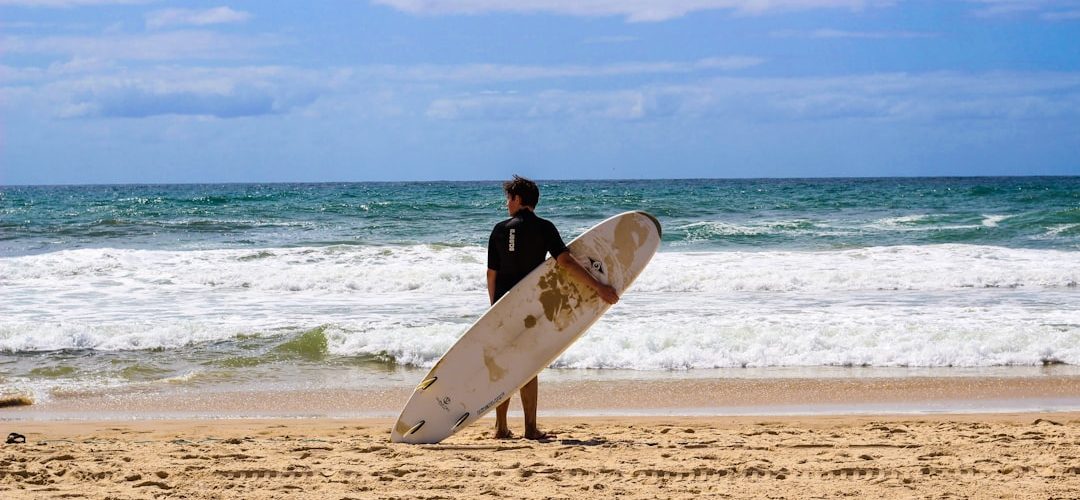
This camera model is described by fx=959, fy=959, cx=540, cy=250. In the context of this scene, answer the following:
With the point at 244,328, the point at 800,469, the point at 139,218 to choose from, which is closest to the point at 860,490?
the point at 800,469

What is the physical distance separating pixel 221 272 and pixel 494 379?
374 inches

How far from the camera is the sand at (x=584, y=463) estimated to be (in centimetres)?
370

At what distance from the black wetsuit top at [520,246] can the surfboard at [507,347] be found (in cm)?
6

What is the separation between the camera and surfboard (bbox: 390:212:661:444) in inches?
185

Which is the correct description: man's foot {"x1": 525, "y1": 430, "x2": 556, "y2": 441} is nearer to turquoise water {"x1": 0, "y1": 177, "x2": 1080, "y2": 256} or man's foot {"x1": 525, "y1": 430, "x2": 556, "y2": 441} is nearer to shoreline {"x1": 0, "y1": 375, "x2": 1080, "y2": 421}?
shoreline {"x1": 0, "y1": 375, "x2": 1080, "y2": 421}

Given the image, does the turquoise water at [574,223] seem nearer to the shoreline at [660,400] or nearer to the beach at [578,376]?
the beach at [578,376]

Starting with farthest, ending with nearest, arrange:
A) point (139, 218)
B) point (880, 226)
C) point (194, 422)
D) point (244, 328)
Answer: point (139, 218) → point (880, 226) → point (244, 328) → point (194, 422)

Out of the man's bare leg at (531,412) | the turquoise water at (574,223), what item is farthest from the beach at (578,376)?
the turquoise water at (574,223)

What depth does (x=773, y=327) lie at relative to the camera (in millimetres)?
8047

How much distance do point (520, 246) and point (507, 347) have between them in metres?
0.54

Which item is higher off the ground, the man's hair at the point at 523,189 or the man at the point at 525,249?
the man's hair at the point at 523,189

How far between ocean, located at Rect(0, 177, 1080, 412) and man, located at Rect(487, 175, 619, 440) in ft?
7.69

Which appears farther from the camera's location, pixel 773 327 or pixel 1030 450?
pixel 773 327

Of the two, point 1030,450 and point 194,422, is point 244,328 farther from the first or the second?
point 1030,450
